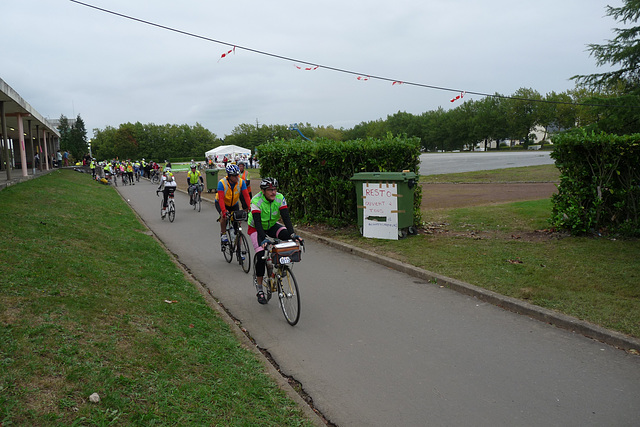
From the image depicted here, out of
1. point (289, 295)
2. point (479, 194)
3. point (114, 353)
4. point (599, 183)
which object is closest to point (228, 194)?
point (289, 295)

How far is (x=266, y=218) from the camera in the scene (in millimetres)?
6105

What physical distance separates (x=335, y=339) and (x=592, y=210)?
6.26 m

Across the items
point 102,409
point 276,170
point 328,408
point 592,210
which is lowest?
point 328,408

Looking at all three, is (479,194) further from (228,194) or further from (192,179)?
(228,194)

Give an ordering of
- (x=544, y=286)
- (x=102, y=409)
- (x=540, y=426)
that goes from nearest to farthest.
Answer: (x=102, y=409), (x=540, y=426), (x=544, y=286)

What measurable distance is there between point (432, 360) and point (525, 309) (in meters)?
1.81

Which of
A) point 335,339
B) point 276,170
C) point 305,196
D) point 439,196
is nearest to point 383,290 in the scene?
point 335,339

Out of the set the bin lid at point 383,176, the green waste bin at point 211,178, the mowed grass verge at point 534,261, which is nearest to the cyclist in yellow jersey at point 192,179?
the green waste bin at point 211,178

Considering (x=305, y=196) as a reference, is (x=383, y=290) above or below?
below

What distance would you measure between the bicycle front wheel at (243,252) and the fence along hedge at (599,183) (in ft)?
20.0

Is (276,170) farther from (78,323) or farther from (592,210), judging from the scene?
(78,323)

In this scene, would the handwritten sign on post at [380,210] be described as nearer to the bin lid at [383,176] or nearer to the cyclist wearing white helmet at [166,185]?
the bin lid at [383,176]

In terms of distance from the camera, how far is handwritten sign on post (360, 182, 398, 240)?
33.2 feet

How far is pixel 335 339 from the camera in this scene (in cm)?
518
